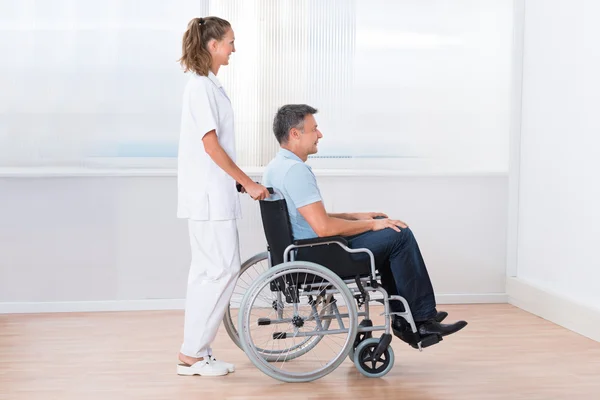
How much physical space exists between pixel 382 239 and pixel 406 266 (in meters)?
0.14

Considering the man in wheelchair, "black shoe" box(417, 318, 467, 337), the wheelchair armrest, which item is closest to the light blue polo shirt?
the man in wheelchair

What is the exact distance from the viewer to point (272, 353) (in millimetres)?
3688

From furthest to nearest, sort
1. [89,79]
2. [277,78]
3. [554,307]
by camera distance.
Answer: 1. [277,78]
2. [89,79]
3. [554,307]

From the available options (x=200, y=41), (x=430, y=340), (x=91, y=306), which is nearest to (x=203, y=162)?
(x=200, y=41)

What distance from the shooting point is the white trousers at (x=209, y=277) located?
11.4 feet

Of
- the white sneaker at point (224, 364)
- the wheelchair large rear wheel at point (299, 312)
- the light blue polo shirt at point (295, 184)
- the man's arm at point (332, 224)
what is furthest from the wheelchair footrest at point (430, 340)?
the white sneaker at point (224, 364)

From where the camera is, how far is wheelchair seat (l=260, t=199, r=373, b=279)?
337 cm

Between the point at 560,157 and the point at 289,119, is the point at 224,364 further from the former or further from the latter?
the point at 560,157

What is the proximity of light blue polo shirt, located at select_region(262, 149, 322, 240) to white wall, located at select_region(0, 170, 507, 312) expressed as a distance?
148 cm

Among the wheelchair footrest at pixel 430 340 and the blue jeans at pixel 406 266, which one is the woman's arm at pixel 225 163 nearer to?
the blue jeans at pixel 406 266

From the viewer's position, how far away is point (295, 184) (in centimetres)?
341

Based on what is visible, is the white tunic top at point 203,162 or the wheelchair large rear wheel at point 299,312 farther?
the white tunic top at point 203,162

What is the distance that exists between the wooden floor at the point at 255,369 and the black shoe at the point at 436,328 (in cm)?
20

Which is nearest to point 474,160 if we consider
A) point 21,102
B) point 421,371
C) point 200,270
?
point 421,371
